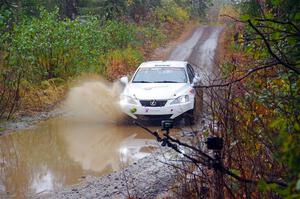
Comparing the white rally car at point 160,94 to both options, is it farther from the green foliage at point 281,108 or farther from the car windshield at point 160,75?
the green foliage at point 281,108

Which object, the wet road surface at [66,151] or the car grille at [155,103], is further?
the car grille at [155,103]

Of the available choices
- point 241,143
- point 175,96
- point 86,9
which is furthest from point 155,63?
point 86,9

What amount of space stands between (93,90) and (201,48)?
17352 mm

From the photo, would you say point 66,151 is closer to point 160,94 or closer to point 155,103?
point 155,103

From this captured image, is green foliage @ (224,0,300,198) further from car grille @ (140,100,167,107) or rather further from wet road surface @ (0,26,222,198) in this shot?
car grille @ (140,100,167,107)

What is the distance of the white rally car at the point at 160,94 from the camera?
42.9 ft

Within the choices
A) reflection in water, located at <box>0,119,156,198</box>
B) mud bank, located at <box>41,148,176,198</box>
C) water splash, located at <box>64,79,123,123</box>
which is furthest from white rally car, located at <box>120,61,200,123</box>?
mud bank, located at <box>41,148,176,198</box>

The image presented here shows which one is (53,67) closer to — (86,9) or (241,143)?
(86,9)

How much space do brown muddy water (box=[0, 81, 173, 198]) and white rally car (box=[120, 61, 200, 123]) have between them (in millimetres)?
555

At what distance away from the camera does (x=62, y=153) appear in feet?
37.3

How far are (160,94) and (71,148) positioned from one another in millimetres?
2915

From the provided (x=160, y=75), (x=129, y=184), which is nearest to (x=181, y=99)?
(x=160, y=75)

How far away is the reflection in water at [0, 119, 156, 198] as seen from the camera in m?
9.37

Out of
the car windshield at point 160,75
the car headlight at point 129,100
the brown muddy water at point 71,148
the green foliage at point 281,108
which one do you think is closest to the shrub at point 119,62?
the brown muddy water at point 71,148
